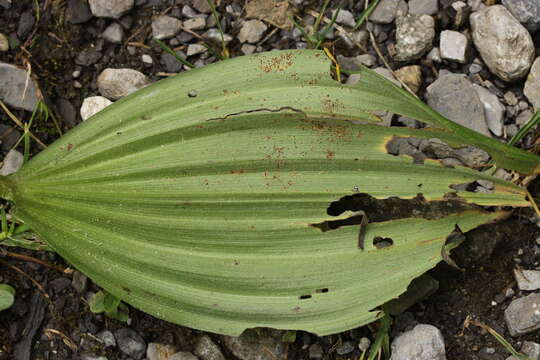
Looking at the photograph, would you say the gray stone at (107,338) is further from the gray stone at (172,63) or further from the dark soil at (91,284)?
the gray stone at (172,63)

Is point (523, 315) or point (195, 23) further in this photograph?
point (195, 23)

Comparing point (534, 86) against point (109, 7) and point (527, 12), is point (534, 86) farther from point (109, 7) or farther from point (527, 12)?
point (109, 7)

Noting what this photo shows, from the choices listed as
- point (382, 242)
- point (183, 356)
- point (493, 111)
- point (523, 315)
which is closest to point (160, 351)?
point (183, 356)

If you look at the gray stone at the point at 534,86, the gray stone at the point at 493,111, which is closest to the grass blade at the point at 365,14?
the gray stone at the point at 493,111

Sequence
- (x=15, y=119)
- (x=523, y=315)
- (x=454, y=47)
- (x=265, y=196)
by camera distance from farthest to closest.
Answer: (x=15, y=119), (x=454, y=47), (x=523, y=315), (x=265, y=196)

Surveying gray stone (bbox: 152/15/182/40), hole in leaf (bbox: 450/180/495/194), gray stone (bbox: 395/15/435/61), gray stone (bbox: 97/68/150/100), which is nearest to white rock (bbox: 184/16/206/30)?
gray stone (bbox: 152/15/182/40)

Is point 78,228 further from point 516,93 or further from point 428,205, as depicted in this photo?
point 516,93

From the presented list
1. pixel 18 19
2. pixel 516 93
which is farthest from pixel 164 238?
pixel 516 93

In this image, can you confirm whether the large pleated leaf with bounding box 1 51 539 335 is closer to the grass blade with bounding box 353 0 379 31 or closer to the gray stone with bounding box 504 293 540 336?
the gray stone with bounding box 504 293 540 336
